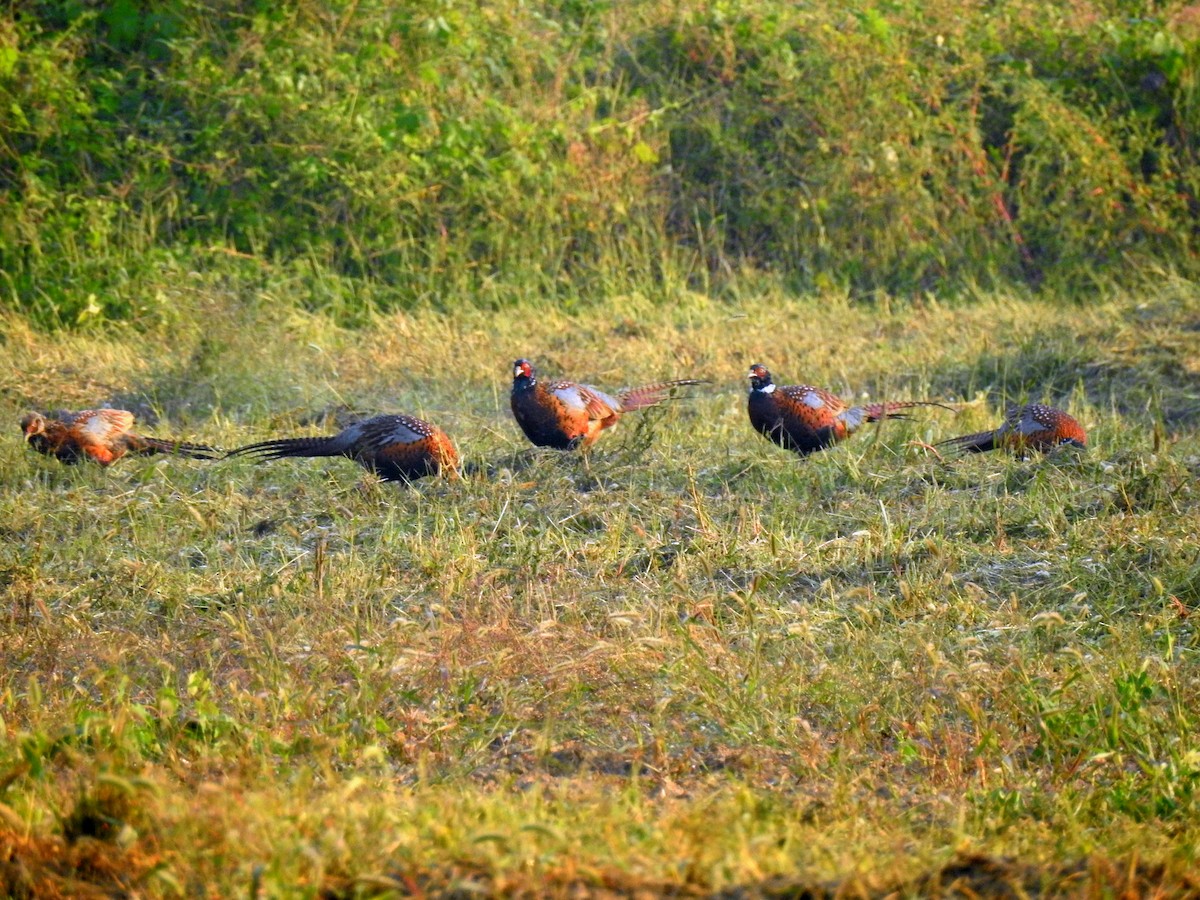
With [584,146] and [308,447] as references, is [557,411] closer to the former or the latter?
[308,447]

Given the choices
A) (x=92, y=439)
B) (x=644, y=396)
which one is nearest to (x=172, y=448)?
(x=92, y=439)

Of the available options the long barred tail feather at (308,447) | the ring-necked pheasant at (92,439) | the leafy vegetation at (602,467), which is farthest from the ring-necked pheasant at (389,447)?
the ring-necked pheasant at (92,439)

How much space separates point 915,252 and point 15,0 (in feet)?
20.7

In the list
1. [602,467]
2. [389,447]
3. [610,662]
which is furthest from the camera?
[602,467]

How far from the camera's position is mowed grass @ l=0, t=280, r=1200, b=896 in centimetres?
287

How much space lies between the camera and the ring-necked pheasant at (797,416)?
6312 millimetres

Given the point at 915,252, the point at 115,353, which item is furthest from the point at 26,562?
the point at 915,252

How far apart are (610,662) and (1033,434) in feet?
8.84

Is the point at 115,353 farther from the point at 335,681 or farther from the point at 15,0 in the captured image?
the point at 335,681

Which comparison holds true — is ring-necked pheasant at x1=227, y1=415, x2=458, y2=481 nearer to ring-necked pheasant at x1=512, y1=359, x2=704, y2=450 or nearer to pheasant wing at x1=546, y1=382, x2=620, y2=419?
ring-necked pheasant at x1=512, y1=359, x2=704, y2=450

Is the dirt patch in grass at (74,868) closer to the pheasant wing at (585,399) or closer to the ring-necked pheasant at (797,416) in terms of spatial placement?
the pheasant wing at (585,399)

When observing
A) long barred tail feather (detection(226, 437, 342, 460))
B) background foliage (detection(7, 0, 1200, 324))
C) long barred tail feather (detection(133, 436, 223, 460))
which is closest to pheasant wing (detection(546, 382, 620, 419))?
long barred tail feather (detection(226, 437, 342, 460))

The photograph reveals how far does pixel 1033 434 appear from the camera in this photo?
6.11m

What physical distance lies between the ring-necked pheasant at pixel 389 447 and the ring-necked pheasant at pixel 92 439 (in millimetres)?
559
